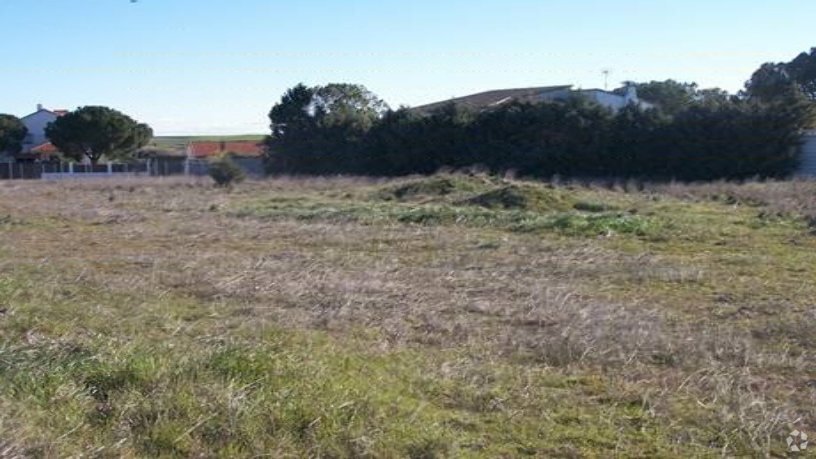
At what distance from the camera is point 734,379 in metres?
6.77

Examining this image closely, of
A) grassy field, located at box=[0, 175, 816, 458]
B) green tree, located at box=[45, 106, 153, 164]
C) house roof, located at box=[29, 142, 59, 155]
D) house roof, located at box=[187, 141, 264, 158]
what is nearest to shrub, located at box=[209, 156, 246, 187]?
grassy field, located at box=[0, 175, 816, 458]

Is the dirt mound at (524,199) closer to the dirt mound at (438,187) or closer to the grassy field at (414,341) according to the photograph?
the dirt mound at (438,187)

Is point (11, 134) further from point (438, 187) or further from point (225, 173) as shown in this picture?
point (438, 187)

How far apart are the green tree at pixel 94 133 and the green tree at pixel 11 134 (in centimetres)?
701

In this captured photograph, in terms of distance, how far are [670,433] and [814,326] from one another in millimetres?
4040

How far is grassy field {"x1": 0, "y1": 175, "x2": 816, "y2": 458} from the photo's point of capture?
5184 mm

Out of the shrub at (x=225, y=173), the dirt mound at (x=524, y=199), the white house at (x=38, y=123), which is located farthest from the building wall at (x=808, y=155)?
the white house at (x=38, y=123)

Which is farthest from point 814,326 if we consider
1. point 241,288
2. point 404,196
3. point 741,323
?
point 404,196

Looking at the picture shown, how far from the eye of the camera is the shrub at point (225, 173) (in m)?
41.7

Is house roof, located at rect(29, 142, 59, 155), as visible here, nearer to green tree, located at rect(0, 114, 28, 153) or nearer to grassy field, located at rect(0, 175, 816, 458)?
green tree, located at rect(0, 114, 28, 153)

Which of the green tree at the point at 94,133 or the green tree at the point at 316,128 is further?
the green tree at the point at 94,133

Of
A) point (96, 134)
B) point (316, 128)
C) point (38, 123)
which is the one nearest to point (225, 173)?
point (316, 128)

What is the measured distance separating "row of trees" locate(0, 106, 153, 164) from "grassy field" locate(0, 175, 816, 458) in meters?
45.9

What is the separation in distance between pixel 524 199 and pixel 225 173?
2028 centimetres
